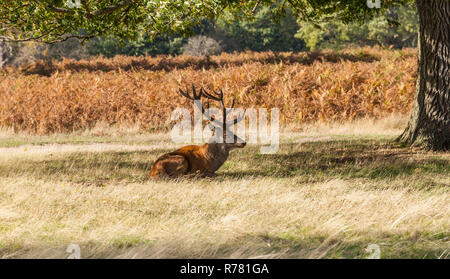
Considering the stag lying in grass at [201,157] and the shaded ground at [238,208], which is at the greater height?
the stag lying in grass at [201,157]

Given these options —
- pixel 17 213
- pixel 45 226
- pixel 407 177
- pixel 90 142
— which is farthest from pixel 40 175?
pixel 407 177

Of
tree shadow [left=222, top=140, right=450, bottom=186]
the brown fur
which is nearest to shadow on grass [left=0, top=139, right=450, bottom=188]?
tree shadow [left=222, top=140, right=450, bottom=186]

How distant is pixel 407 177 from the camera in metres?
10.1

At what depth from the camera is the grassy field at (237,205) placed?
5801 millimetres

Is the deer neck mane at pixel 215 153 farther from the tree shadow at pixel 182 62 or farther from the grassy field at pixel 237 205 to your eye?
the tree shadow at pixel 182 62

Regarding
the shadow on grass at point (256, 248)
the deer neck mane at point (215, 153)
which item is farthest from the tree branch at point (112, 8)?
the shadow on grass at point (256, 248)

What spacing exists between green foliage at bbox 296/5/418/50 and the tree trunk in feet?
134

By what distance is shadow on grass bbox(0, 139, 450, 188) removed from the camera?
10.5 m

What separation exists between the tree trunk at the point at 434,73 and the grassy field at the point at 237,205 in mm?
665

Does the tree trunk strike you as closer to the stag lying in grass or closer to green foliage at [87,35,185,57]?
the stag lying in grass

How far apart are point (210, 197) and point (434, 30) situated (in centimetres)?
754

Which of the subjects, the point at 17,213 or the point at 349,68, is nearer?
the point at 17,213

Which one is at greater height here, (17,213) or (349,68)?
(349,68)
